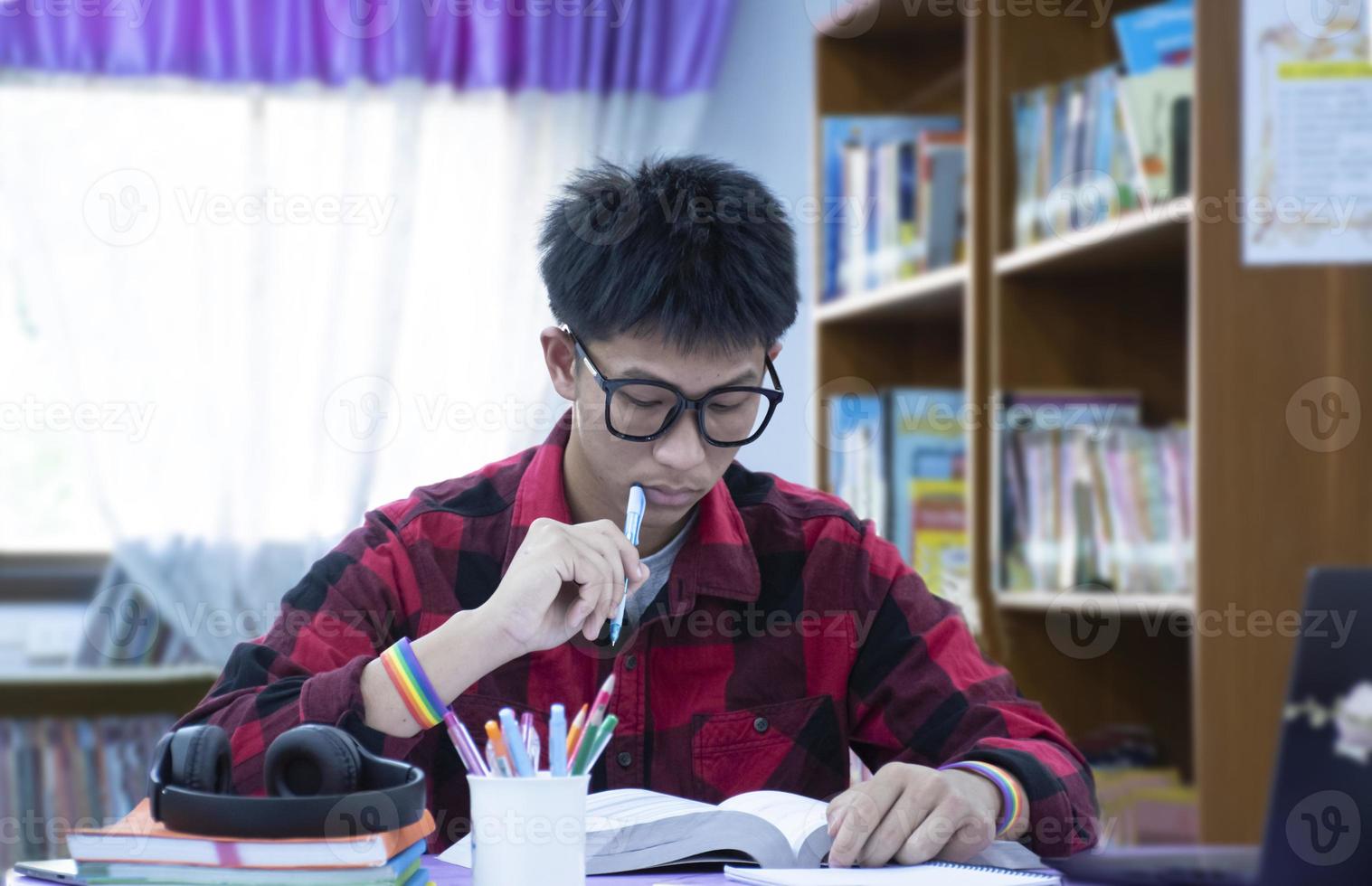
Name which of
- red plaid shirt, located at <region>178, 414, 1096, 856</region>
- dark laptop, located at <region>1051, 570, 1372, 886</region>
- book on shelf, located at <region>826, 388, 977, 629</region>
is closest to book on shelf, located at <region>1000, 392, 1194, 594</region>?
book on shelf, located at <region>826, 388, 977, 629</region>

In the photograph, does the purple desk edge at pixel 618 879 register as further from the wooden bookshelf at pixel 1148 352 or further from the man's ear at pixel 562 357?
the wooden bookshelf at pixel 1148 352

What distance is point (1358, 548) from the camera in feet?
5.67

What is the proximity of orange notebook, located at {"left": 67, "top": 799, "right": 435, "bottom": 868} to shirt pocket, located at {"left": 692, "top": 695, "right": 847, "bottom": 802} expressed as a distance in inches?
20.4

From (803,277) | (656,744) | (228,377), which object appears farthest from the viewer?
(803,277)

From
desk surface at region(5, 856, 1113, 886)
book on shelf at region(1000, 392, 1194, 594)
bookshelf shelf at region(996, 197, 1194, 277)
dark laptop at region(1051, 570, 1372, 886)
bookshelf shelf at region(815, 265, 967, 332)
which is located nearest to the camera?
dark laptop at region(1051, 570, 1372, 886)

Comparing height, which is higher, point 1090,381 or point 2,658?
point 1090,381

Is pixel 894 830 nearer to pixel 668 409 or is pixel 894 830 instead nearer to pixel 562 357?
pixel 668 409

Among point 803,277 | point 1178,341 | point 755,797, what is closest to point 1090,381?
point 1178,341

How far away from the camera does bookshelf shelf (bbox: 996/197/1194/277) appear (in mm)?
1877

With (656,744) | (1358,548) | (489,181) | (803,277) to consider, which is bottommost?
(656,744)

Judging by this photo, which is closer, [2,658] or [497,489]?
[497,489]

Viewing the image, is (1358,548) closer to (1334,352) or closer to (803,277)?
(1334,352)

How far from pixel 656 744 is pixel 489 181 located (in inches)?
87.3

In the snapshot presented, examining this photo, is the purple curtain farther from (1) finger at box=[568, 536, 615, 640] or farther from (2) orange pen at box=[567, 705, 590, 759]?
(2) orange pen at box=[567, 705, 590, 759]
